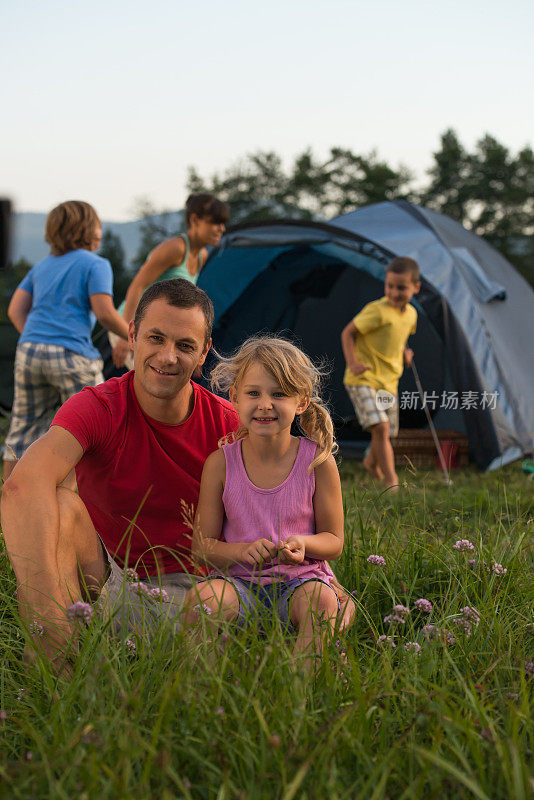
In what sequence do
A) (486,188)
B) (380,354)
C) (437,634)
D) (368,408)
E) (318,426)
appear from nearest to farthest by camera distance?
1. (437,634)
2. (318,426)
3. (368,408)
4. (380,354)
5. (486,188)

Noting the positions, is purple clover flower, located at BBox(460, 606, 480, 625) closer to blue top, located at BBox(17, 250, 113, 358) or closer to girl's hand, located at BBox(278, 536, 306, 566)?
girl's hand, located at BBox(278, 536, 306, 566)

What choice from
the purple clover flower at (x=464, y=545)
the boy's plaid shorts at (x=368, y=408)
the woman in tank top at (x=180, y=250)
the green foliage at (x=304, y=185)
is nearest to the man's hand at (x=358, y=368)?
the boy's plaid shorts at (x=368, y=408)

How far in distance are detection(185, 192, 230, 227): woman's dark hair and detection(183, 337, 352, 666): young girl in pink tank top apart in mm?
2210

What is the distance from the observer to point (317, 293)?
742 cm

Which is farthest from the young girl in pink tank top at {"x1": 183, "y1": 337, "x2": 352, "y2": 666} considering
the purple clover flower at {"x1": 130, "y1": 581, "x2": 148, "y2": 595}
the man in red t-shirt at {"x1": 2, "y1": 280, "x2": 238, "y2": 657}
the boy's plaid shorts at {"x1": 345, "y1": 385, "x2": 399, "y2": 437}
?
the boy's plaid shorts at {"x1": 345, "y1": 385, "x2": 399, "y2": 437}

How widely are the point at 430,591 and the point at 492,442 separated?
3253 mm

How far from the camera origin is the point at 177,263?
4.18 metres

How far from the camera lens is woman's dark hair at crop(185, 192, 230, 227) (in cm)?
420

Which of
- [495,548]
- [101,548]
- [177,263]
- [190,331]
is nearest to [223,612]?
[101,548]

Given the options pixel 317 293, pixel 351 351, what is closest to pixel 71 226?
pixel 351 351

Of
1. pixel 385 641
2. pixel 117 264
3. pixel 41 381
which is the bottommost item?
pixel 385 641

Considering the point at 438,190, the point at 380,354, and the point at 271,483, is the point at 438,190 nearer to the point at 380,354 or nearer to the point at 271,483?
the point at 380,354

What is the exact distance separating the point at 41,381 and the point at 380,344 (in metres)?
2.22

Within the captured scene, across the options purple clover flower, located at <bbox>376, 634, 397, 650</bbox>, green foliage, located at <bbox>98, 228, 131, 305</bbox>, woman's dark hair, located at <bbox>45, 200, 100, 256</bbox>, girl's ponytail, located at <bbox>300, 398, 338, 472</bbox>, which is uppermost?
green foliage, located at <bbox>98, 228, 131, 305</bbox>
